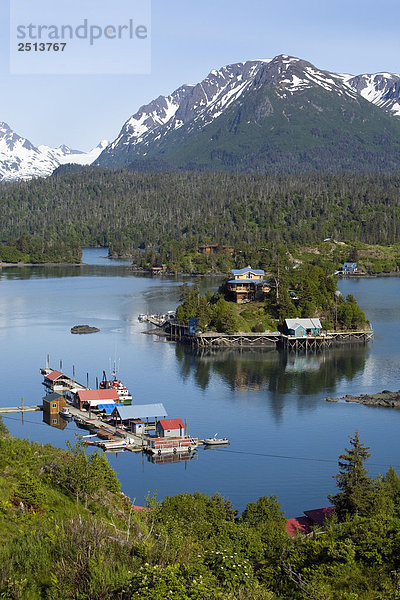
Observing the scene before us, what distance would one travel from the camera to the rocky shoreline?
165ft

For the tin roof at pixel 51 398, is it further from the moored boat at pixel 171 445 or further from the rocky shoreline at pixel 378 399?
the rocky shoreline at pixel 378 399

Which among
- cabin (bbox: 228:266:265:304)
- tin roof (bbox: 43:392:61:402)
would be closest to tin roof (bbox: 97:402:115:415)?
tin roof (bbox: 43:392:61:402)

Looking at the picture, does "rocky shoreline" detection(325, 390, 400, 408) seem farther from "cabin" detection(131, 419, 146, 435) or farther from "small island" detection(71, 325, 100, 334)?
"small island" detection(71, 325, 100, 334)

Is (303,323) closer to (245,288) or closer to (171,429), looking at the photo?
(245,288)

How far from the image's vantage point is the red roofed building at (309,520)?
29547 millimetres

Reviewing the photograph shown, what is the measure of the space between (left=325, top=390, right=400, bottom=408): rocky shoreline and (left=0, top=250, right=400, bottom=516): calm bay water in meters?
1.08

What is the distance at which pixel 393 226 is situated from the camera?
162 metres

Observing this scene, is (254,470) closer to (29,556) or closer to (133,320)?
(29,556)

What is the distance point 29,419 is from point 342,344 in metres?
34.7

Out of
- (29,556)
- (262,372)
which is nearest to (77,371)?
(262,372)

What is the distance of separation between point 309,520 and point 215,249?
121 metres

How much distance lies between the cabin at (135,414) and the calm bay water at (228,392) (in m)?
2.21

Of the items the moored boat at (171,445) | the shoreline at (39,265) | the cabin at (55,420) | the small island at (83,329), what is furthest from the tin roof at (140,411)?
the shoreline at (39,265)

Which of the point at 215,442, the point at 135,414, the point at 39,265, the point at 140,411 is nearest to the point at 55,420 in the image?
the point at 135,414
